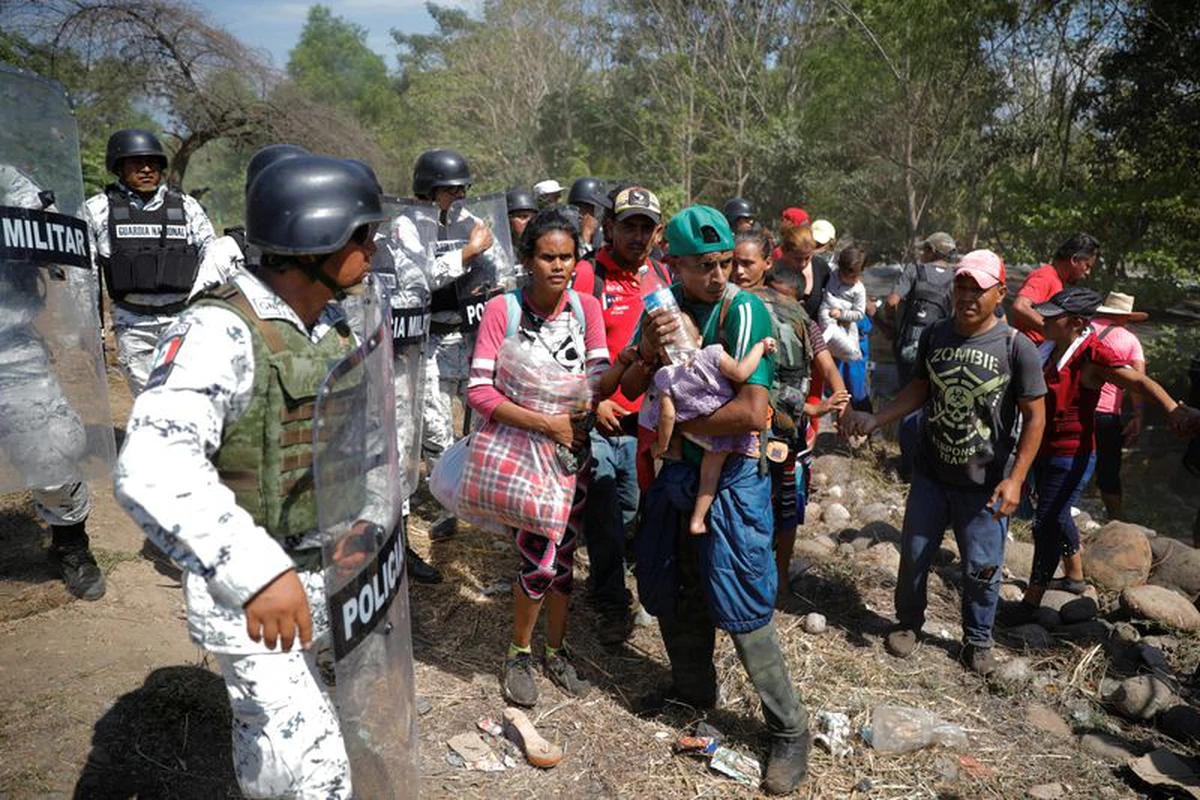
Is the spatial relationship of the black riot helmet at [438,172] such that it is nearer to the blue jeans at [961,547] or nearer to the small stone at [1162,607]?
the blue jeans at [961,547]

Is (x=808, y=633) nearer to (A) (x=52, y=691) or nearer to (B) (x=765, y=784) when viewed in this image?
(B) (x=765, y=784)

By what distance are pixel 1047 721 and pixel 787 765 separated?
1380 millimetres

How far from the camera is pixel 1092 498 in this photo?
23.5 ft

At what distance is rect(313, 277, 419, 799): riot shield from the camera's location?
1.80 meters

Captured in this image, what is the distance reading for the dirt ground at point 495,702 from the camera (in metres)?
2.96

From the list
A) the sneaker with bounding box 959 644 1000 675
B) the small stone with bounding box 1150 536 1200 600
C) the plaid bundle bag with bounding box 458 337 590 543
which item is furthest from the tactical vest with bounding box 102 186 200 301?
the small stone with bounding box 1150 536 1200 600

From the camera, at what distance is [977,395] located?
360cm

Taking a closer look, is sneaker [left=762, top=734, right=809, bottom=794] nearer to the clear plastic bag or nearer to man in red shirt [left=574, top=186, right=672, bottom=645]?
the clear plastic bag

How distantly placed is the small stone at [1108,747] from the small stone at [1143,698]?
204 mm

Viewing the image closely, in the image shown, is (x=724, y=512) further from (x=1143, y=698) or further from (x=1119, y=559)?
(x=1119, y=559)

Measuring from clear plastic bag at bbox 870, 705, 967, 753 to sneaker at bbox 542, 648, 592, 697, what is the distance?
119cm

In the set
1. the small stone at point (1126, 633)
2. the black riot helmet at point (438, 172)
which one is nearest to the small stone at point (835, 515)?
the small stone at point (1126, 633)

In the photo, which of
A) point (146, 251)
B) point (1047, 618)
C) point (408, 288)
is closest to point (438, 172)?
point (408, 288)

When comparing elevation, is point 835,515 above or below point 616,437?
below
